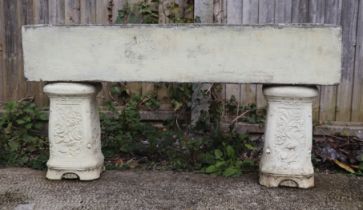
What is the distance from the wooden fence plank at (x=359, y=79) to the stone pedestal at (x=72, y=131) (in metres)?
2.28

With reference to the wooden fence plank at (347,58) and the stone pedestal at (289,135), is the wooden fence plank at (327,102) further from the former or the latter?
the stone pedestal at (289,135)

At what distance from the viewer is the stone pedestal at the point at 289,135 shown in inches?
135

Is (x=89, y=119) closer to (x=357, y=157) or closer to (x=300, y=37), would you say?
(x=300, y=37)

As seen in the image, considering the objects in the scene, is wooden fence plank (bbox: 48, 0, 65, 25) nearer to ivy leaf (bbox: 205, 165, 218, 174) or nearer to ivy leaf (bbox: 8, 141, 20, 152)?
ivy leaf (bbox: 8, 141, 20, 152)

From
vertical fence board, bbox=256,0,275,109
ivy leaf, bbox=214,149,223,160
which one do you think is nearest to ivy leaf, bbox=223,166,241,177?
ivy leaf, bbox=214,149,223,160

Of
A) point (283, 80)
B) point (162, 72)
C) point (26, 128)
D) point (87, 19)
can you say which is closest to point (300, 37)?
point (283, 80)

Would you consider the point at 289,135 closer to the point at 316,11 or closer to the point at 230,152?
the point at 230,152

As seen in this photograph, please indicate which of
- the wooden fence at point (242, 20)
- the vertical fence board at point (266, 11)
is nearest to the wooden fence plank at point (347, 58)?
the wooden fence at point (242, 20)

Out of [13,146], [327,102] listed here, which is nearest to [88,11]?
[13,146]

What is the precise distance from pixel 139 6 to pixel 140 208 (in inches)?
85.0

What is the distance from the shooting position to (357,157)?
4148 millimetres

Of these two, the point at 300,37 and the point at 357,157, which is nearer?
the point at 300,37

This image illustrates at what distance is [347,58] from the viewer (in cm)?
462

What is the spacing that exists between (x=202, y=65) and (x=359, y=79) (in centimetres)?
183
